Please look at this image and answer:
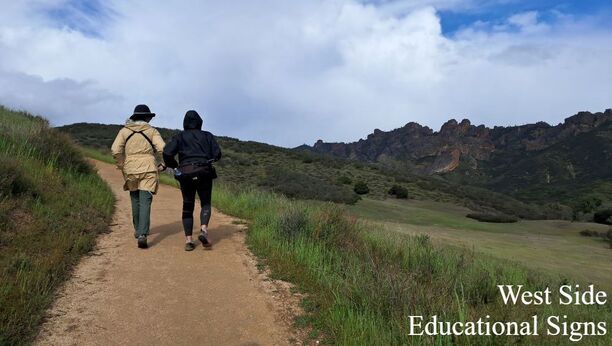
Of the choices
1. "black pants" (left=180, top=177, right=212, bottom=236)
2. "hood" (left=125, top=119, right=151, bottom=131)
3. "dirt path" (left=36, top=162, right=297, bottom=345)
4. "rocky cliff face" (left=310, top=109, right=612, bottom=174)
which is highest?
"rocky cliff face" (left=310, top=109, right=612, bottom=174)

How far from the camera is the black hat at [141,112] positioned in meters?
7.99

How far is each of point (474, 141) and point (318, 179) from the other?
16782 centimetres

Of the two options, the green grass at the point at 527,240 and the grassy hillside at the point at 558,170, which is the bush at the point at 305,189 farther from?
the grassy hillside at the point at 558,170

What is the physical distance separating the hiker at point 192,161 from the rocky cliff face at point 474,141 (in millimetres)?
163033

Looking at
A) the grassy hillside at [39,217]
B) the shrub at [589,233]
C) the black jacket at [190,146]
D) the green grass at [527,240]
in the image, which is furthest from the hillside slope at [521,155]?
the black jacket at [190,146]

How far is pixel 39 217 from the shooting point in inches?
304

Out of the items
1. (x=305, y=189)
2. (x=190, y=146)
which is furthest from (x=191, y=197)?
(x=305, y=189)

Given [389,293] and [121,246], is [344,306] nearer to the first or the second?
[389,293]

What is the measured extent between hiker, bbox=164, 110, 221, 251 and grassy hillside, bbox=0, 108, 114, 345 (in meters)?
1.68

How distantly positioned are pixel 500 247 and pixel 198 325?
10.1 metres

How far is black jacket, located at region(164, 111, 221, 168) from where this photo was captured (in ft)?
25.4

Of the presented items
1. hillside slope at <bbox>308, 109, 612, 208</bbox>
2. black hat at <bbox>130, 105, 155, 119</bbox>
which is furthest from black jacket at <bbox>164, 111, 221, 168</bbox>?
hillside slope at <bbox>308, 109, 612, 208</bbox>

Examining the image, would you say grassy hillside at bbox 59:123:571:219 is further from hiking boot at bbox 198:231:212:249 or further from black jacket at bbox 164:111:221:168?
black jacket at bbox 164:111:221:168

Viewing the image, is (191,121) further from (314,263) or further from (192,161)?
(314,263)
